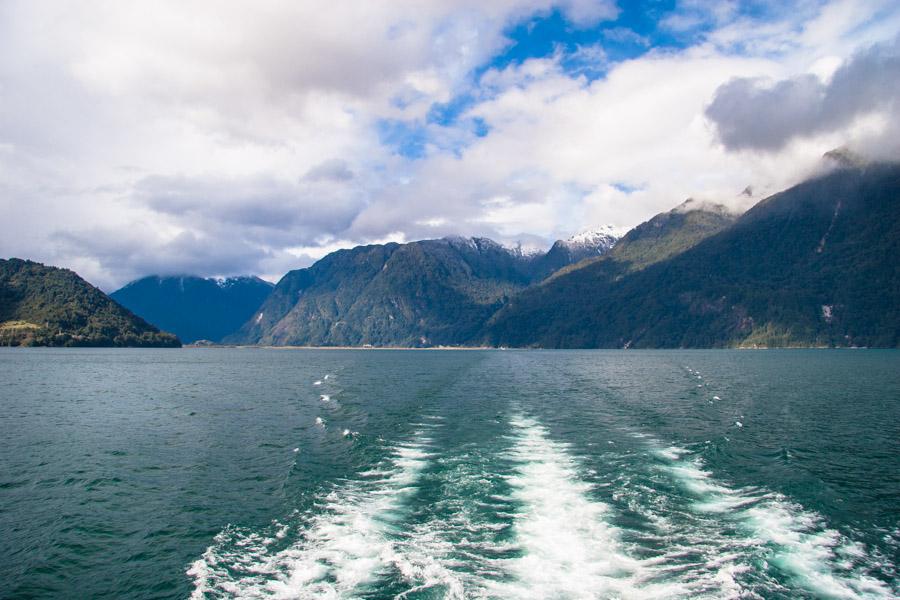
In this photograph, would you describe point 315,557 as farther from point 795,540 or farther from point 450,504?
point 795,540

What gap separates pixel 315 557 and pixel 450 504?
29.5 feet

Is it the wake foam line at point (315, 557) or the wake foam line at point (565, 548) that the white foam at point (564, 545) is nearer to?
the wake foam line at point (565, 548)

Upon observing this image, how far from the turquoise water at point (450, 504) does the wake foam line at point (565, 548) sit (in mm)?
114

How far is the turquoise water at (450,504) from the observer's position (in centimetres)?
2106

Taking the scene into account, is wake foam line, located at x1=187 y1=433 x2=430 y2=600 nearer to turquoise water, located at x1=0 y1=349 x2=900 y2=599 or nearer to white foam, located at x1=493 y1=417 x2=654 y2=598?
turquoise water, located at x1=0 y1=349 x2=900 y2=599

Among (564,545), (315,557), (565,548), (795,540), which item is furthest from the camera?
(795,540)

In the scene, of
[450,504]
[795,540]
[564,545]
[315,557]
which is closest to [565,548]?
[564,545]

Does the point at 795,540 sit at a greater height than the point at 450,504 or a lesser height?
lesser

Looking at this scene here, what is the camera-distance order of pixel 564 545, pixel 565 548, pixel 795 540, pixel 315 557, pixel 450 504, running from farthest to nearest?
1. pixel 450 504
2. pixel 795 540
3. pixel 564 545
4. pixel 565 548
5. pixel 315 557

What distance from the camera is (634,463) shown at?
128 ft

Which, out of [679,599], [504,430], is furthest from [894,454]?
[679,599]

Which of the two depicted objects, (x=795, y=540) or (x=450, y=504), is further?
(x=450, y=504)

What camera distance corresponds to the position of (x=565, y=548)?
23500 mm

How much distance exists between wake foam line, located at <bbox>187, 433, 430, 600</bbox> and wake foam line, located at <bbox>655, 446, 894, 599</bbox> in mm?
16302
